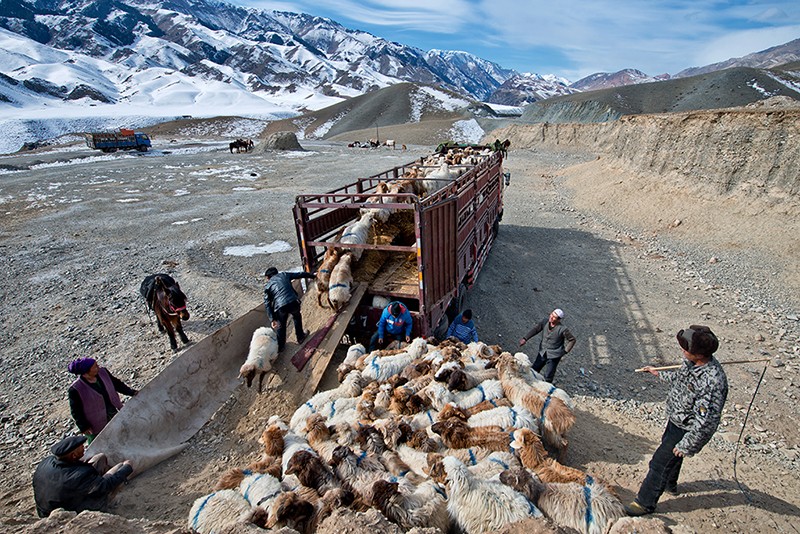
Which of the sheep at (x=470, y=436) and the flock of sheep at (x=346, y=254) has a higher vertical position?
the flock of sheep at (x=346, y=254)

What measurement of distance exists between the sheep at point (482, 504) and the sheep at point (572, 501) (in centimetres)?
12

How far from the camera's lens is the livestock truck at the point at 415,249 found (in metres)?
6.43

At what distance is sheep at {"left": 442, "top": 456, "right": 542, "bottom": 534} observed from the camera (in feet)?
10.6

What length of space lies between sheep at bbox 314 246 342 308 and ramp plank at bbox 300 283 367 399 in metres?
0.54

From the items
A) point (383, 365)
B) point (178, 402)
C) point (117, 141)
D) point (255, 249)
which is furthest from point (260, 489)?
point (117, 141)

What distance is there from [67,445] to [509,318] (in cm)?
779

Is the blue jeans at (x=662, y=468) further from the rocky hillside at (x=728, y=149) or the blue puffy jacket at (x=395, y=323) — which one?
the rocky hillside at (x=728, y=149)

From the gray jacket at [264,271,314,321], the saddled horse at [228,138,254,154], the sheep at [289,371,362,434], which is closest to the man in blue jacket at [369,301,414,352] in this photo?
the sheep at [289,371,362,434]

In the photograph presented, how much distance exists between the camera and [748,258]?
38.4 feet

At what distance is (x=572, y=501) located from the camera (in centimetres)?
337

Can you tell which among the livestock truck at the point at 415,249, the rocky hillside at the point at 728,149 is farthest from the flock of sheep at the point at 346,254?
the rocky hillside at the point at 728,149

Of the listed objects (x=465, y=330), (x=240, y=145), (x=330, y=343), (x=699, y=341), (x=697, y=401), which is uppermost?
(x=240, y=145)

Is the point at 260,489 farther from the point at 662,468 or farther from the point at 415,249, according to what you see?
the point at 662,468

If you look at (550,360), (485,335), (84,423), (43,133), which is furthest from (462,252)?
(43,133)
